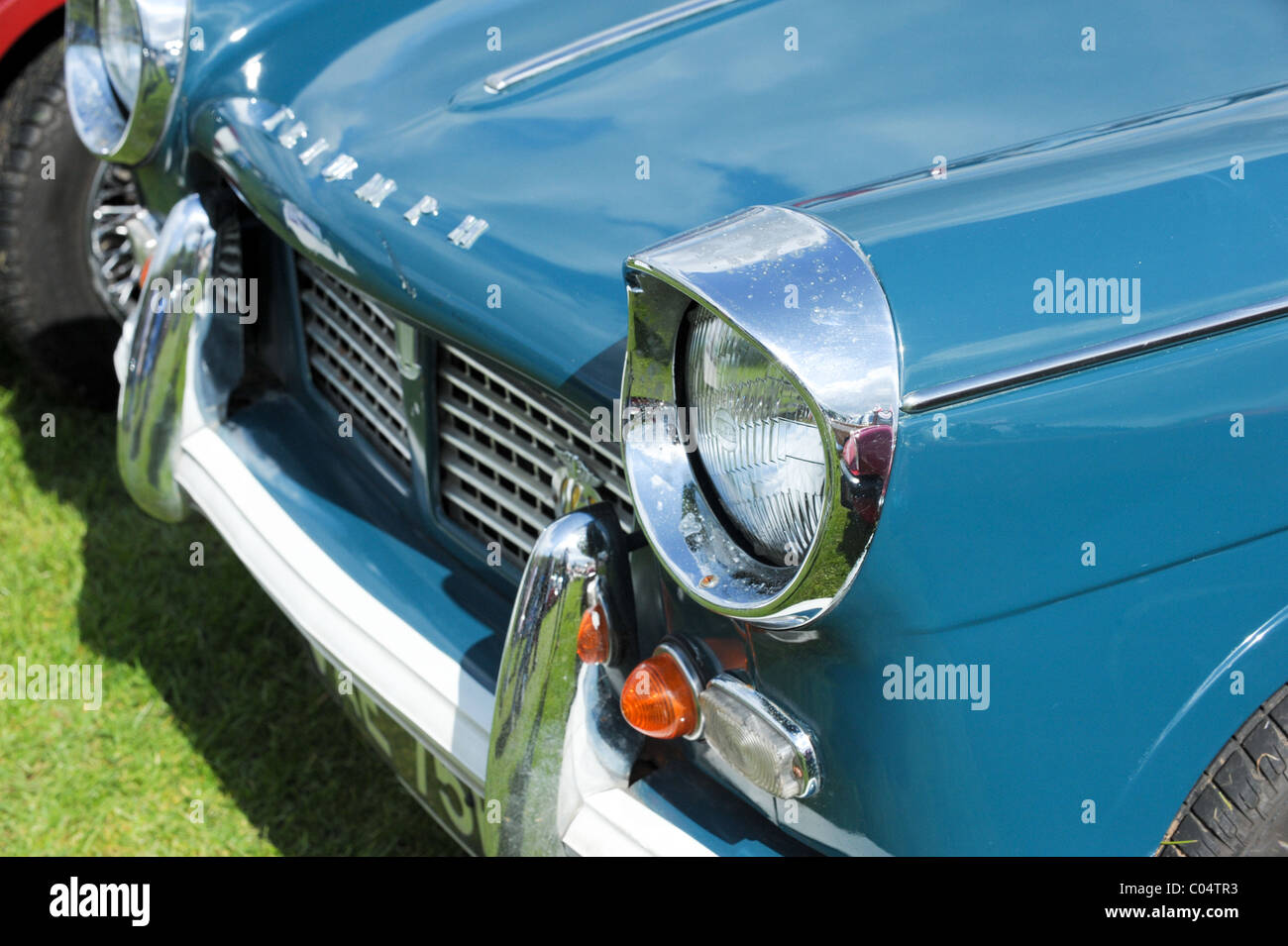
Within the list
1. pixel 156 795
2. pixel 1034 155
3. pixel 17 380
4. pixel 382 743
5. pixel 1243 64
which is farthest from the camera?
pixel 17 380

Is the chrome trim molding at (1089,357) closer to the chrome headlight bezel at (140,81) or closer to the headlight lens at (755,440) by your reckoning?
the headlight lens at (755,440)

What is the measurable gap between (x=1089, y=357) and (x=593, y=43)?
1.01m

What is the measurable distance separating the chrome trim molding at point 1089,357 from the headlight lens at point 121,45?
159 cm

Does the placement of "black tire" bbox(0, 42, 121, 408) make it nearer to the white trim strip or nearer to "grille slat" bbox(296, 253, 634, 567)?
"grille slat" bbox(296, 253, 634, 567)

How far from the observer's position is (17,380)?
3.64m

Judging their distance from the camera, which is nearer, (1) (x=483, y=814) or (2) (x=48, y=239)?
(1) (x=483, y=814)

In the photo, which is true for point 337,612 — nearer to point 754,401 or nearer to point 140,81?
point 754,401

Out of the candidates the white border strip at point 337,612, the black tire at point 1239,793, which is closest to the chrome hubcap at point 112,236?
the white border strip at point 337,612

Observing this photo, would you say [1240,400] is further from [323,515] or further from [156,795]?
[156,795]

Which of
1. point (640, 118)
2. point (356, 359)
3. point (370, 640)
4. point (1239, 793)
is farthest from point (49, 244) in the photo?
point (1239, 793)

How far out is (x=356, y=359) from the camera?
2.21m

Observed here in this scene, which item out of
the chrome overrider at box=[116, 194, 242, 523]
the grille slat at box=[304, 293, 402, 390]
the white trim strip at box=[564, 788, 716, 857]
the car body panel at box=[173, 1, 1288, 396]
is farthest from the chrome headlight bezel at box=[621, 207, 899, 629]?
the chrome overrider at box=[116, 194, 242, 523]

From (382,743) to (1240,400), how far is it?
121 centimetres

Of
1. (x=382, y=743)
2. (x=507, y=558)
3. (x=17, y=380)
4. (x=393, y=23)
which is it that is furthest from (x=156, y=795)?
(x=17, y=380)
